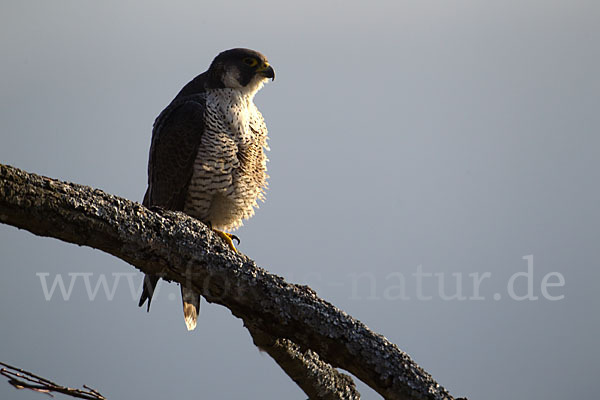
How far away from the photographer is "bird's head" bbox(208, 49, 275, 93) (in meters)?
4.67

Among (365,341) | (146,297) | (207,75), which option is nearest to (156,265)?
(365,341)

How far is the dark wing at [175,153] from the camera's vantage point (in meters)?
4.38

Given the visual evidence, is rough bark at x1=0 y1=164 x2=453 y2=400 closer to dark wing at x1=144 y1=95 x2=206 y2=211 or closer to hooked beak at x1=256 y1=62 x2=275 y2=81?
dark wing at x1=144 y1=95 x2=206 y2=211

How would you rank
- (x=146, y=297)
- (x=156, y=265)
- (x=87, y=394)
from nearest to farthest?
(x=87, y=394) < (x=156, y=265) < (x=146, y=297)

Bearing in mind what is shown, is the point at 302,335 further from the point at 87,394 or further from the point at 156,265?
the point at 87,394

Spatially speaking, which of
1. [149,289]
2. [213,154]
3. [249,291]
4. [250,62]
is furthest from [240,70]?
[249,291]

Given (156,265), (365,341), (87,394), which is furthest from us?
(365,341)

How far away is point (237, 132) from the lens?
441cm

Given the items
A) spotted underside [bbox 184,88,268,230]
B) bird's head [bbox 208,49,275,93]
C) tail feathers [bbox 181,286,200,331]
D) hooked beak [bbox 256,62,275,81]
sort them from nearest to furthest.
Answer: spotted underside [bbox 184,88,268,230] → tail feathers [bbox 181,286,200,331] → bird's head [bbox 208,49,275,93] → hooked beak [bbox 256,62,275,81]

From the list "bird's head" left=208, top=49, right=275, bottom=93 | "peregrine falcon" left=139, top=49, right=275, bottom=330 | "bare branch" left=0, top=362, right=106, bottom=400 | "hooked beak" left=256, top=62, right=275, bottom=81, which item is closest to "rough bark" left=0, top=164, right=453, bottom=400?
"bare branch" left=0, top=362, right=106, bottom=400

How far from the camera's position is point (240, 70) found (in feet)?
15.5

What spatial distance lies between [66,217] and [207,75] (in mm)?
2793

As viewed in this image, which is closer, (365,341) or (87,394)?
(87,394)

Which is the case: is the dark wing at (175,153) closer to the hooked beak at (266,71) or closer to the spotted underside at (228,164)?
the spotted underside at (228,164)
